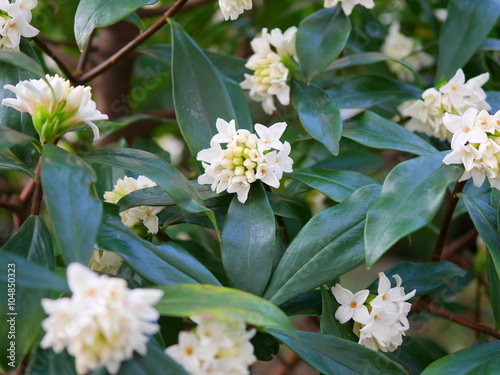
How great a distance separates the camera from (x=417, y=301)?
0.88m

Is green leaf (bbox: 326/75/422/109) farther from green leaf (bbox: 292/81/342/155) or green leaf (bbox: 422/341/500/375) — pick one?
green leaf (bbox: 422/341/500/375)

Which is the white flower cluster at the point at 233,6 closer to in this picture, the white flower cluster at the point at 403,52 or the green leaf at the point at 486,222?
the green leaf at the point at 486,222

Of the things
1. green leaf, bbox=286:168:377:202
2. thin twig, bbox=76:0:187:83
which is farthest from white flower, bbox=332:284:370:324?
thin twig, bbox=76:0:187:83

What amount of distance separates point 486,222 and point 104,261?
1.48 feet

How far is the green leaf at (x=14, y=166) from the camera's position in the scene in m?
0.65

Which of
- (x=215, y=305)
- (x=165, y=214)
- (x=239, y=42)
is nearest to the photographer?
(x=215, y=305)

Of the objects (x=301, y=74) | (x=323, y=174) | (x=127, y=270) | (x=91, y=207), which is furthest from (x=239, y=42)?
(x=91, y=207)

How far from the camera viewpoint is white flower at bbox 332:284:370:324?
26.9 inches

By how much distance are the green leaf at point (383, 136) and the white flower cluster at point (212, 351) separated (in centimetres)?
37

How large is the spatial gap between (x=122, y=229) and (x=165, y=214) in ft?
0.42

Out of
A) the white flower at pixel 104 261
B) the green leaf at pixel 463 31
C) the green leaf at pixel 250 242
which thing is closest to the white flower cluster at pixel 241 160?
the green leaf at pixel 250 242

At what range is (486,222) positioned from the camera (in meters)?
0.69

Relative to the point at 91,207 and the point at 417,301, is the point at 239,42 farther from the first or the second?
the point at 91,207

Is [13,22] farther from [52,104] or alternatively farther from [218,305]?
[218,305]
